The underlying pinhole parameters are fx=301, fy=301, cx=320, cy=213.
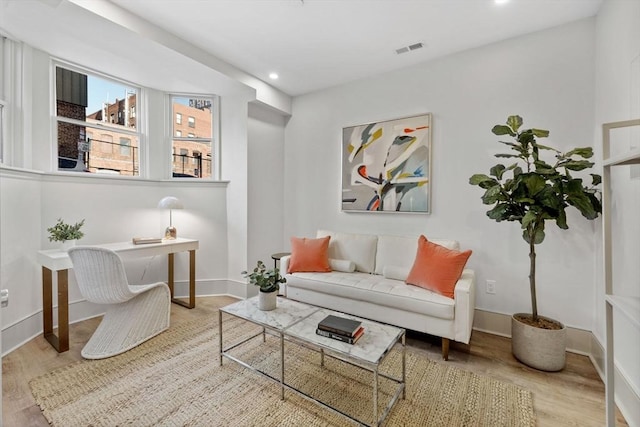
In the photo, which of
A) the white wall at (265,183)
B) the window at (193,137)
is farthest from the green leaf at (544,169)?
the window at (193,137)

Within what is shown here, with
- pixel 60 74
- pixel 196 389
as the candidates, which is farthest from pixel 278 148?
pixel 196 389

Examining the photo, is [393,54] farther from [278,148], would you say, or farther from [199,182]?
[199,182]

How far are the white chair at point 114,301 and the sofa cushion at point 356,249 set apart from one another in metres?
1.82

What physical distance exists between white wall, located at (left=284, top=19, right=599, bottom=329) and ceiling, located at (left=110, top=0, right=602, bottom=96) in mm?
189

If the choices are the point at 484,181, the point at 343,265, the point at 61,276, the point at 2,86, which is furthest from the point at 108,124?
the point at 484,181

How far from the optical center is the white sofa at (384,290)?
2369 millimetres

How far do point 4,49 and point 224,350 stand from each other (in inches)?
127

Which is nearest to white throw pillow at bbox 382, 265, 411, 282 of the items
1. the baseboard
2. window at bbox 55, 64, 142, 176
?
the baseboard

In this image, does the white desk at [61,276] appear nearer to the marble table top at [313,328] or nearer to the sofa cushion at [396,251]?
the marble table top at [313,328]

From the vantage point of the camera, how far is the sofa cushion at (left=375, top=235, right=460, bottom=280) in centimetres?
305

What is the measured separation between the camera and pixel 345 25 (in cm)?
261

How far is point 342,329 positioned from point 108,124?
3.47 meters

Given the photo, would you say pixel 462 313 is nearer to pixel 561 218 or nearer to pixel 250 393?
pixel 561 218

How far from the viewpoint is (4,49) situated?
8.63 feet
